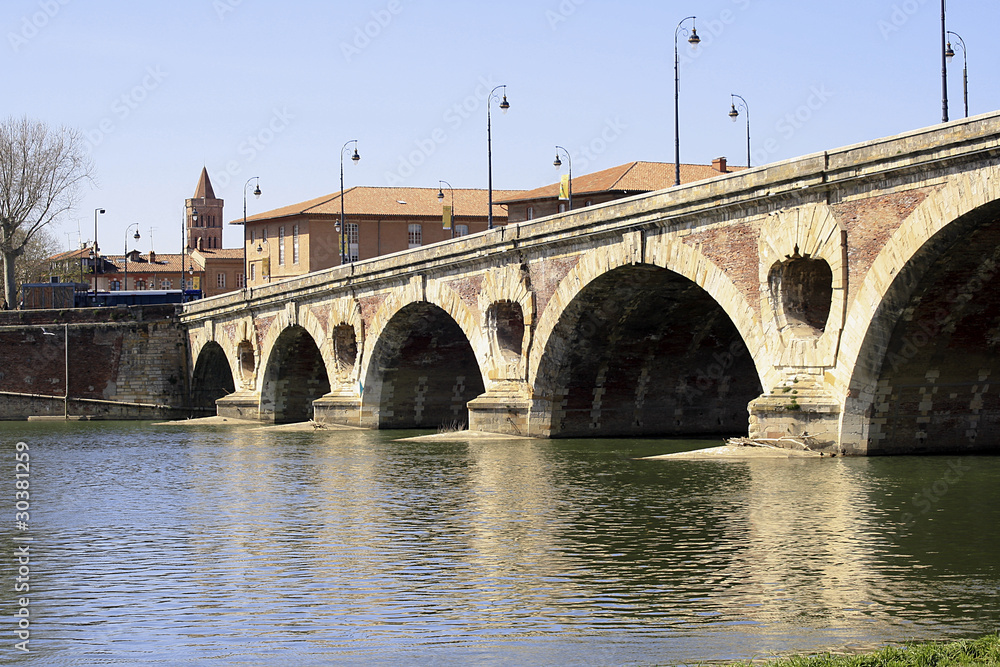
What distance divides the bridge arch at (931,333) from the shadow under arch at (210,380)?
41631mm

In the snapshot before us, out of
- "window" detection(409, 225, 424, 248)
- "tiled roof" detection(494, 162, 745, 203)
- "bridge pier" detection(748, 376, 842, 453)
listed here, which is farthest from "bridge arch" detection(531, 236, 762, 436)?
"window" detection(409, 225, 424, 248)

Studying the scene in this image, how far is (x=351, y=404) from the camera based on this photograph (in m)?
43.2

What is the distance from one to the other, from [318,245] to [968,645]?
78.2 m

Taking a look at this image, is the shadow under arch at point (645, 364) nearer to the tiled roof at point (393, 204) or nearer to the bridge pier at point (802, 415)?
the bridge pier at point (802, 415)

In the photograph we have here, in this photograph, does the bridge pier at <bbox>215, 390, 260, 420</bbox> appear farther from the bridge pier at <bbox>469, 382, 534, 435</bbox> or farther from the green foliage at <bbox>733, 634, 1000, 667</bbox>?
the green foliage at <bbox>733, 634, 1000, 667</bbox>

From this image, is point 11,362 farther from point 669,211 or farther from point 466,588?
point 466,588

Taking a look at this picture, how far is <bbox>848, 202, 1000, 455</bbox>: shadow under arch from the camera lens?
21.3 metres

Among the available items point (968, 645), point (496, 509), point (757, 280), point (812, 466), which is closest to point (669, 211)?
point (757, 280)

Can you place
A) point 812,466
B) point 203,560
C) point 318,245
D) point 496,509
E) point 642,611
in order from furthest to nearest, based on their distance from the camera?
point 318,245 → point 812,466 → point 496,509 → point 203,560 → point 642,611

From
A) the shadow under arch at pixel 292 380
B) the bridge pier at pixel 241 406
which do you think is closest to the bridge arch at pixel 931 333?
the shadow under arch at pixel 292 380

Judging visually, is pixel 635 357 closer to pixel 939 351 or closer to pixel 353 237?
pixel 939 351

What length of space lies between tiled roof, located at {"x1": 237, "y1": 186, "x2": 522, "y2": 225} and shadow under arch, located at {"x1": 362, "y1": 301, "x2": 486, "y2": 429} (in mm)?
40718

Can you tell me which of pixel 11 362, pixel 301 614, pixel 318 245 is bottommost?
pixel 301 614

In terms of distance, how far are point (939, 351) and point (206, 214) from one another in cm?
13746
